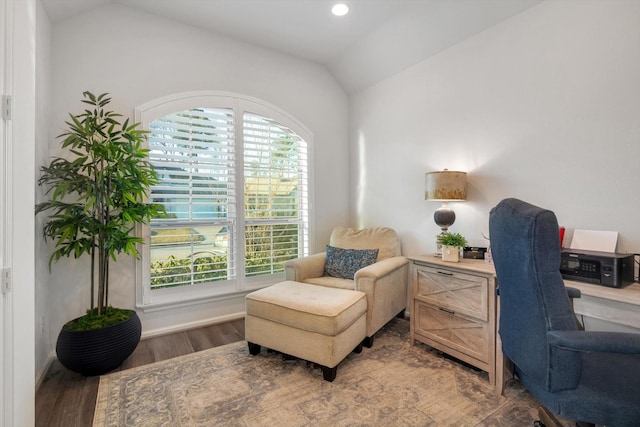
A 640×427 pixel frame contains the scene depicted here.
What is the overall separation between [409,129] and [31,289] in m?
3.18

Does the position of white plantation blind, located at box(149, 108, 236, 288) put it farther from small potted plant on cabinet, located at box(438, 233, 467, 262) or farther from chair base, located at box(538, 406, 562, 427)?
chair base, located at box(538, 406, 562, 427)

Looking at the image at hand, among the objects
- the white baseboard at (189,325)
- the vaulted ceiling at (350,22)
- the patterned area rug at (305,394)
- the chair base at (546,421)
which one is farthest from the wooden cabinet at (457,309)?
the vaulted ceiling at (350,22)

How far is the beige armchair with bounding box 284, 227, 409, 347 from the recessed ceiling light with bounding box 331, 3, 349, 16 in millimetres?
2134

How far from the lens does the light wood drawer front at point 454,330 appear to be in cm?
205

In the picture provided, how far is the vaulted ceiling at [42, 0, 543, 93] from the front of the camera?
7.98ft

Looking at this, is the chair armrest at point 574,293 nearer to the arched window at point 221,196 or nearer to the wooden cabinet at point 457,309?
the wooden cabinet at point 457,309

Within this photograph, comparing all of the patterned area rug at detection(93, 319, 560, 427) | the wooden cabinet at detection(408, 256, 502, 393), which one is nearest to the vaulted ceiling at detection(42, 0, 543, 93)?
the wooden cabinet at detection(408, 256, 502, 393)

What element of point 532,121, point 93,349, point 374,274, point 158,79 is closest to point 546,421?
point 374,274

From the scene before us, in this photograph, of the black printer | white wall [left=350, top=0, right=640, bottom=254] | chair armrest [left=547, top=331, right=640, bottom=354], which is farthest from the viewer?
white wall [left=350, top=0, right=640, bottom=254]

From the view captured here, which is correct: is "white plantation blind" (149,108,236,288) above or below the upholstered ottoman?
above

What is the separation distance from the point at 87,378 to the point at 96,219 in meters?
1.13

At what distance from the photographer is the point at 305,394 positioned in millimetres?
1908

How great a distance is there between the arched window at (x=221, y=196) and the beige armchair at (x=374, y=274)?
1.97ft

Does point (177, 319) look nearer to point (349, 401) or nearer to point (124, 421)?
point (124, 421)
